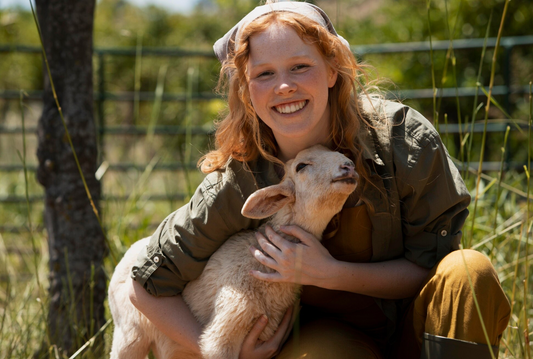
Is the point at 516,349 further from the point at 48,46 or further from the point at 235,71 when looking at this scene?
the point at 48,46

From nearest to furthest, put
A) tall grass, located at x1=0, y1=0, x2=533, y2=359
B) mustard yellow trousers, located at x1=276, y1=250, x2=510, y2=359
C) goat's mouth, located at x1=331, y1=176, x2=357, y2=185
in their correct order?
mustard yellow trousers, located at x1=276, y1=250, x2=510, y2=359, goat's mouth, located at x1=331, y1=176, x2=357, y2=185, tall grass, located at x1=0, y1=0, x2=533, y2=359

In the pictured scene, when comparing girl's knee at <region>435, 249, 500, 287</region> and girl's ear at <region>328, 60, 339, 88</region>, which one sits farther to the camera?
girl's ear at <region>328, 60, 339, 88</region>

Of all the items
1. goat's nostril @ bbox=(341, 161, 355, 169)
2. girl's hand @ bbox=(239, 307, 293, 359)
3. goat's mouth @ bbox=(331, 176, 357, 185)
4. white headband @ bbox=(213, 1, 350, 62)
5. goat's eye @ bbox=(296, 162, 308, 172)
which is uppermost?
white headband @ bbox=(213, 1, 350, 62)

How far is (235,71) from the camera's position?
7.48ft

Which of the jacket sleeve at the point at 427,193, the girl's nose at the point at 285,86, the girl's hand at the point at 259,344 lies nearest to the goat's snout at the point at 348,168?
the jacket sleeve at the point at 427,193

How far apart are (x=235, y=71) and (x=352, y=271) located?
3.03 ft

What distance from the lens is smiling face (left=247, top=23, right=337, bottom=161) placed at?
6.86ft

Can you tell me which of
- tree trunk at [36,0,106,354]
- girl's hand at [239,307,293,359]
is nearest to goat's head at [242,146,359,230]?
girl's hand at [239,307,293,359]

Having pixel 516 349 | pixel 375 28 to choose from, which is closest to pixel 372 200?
pixel 516 349

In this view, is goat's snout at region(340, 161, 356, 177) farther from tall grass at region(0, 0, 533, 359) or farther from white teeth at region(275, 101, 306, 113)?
tall grass at region(0, 0, 533, 359)

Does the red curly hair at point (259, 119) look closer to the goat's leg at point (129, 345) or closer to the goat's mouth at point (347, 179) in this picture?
the goat's mouth at point (347, 179)

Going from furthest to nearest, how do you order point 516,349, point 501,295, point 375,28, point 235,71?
point 375,28, point 516,349, point 235,71, point 501,295

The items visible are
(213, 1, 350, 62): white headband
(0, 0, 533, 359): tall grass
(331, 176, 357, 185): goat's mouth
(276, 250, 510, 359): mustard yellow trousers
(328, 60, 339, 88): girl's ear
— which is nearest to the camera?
(276, 250, 510, 359): mustard yellow trousers

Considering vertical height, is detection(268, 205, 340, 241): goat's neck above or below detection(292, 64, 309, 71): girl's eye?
below
